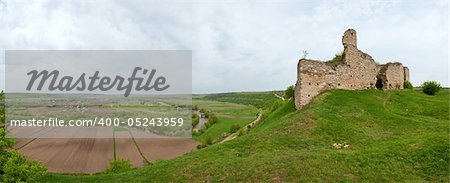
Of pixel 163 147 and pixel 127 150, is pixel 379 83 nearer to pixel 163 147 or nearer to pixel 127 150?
pixel 163 147

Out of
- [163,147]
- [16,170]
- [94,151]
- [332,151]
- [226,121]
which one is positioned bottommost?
[163,147]

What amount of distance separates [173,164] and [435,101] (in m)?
20.9

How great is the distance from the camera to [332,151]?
15.4 m

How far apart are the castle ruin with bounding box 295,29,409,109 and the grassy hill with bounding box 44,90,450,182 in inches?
50.3

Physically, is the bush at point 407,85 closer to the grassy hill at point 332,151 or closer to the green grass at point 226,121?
the grassy hill at point 332,151

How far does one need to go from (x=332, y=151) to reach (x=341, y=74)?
1157 cm

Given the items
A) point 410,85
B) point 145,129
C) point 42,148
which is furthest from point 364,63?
point 145,129

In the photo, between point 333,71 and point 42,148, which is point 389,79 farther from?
point 42,148

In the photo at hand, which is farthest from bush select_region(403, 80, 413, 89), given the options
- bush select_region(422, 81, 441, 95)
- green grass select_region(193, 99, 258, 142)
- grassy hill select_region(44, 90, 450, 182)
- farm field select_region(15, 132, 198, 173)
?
green grass select_region(193, 99, 258, 142)

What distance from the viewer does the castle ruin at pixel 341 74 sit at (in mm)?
24344

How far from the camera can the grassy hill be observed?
13336 millimetres

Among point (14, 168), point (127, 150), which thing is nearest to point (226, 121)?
point (127, 150)

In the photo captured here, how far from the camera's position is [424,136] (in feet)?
53.2

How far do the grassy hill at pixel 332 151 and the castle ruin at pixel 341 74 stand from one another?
4.19 ft
